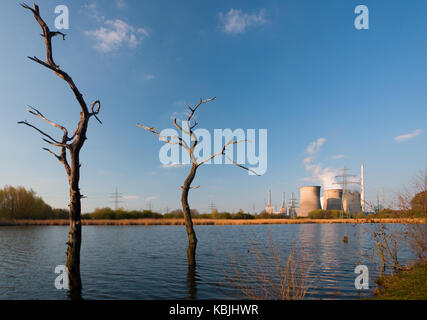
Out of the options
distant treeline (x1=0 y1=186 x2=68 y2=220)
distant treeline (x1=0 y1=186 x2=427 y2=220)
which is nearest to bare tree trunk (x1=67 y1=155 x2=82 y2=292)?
distant treeline (x1=0 y1=186 x2=427 y2=220)

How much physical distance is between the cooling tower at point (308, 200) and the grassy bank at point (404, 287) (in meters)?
75.3

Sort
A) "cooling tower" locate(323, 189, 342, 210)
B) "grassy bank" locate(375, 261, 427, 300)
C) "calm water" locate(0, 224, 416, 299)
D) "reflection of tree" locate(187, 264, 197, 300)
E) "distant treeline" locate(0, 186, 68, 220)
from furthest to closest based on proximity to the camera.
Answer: "cooling tower" locate(323, 189, 342, 210) → "distant treeline" locate(0, 186, 68, 220) → "calm water" locate(0, 224, 416, 299) → "reflection of tree" locate(187, 264, 197, 300) → "grassy bank" locate(375, 261, 427, 300)

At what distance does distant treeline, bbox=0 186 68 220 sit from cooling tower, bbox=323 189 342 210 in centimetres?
8471

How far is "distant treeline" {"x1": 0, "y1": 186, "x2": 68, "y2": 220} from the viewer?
52.2 m

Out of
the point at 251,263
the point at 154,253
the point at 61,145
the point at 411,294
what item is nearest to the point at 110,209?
the point at 154,253

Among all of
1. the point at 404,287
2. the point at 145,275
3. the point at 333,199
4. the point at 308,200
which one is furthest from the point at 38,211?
the point at 333,199

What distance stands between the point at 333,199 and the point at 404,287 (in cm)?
8908

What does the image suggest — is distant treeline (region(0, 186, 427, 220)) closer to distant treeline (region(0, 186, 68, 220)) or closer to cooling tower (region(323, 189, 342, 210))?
distant treeline (region(0, 186, 68, 220))

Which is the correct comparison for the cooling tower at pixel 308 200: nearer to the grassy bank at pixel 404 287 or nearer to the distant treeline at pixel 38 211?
the distant treeline at pixel 38 211

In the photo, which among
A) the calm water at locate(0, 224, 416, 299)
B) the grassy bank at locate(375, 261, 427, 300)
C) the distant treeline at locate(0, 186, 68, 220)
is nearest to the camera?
the grassy bank at locate(375, 261, 427, 300)

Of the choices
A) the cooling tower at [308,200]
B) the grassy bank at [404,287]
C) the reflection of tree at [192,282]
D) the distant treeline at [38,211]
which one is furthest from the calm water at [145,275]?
the cooling tower at [308,200]

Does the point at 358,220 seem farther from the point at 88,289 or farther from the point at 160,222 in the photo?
the point at 160,222

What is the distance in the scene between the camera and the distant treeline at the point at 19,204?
171 feet
